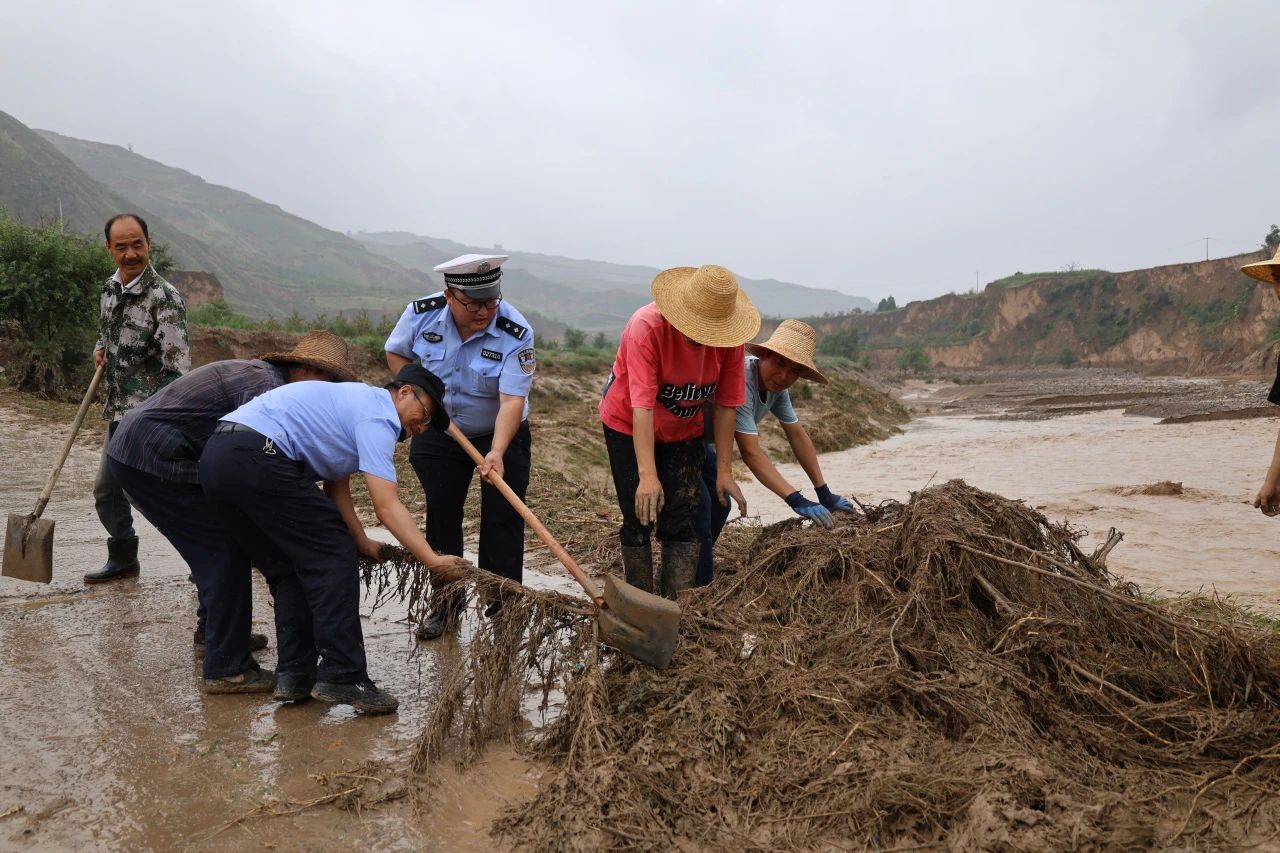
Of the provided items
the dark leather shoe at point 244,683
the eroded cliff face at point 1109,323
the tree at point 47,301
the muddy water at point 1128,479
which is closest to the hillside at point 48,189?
the tree at point 47,301

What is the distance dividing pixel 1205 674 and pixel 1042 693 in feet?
1.73

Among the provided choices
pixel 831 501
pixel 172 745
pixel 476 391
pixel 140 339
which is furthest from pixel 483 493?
pixel 140 339

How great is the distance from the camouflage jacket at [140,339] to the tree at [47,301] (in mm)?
9716

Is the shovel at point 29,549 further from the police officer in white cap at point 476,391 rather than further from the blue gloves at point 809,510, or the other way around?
the blue gloves at point 809,510

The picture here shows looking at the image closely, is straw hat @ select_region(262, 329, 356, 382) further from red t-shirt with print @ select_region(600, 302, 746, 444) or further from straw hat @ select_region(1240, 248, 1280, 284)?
straw hat @ select_region(1240, 248, 1280, 284)

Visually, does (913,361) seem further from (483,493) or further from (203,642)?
(203,642)

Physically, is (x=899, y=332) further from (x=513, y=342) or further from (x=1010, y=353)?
(x=513, y=342)

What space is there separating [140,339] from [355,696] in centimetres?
252

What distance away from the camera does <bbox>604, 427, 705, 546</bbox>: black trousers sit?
393cm

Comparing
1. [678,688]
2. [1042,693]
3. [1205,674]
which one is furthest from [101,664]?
[1205,674]

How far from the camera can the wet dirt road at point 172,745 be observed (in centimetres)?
252

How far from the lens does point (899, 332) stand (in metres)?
66.4

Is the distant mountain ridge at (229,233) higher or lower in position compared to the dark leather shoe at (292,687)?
higher

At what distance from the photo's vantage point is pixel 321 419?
3.26m
